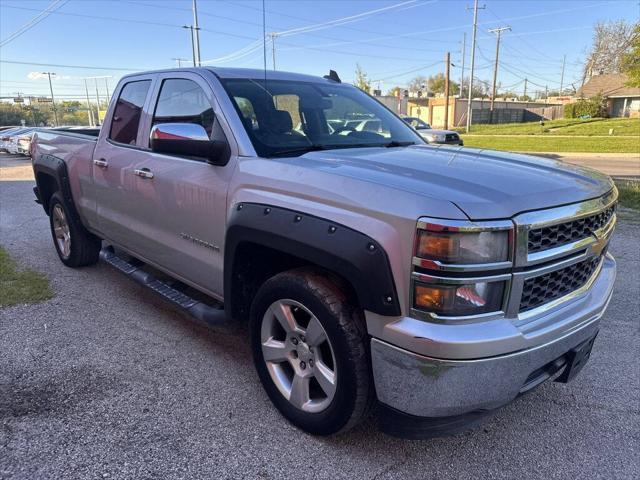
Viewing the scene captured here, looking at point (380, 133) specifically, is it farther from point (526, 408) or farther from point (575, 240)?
point (526, 408)

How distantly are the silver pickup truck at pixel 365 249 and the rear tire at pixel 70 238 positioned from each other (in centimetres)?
179

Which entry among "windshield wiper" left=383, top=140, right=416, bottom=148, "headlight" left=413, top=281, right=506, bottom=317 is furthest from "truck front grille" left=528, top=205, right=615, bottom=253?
"windshield wiper" left=383, top=140, right=416, bottom=148

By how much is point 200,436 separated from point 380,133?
2.34 metres

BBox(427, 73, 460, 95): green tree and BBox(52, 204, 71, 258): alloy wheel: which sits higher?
BBox(427, 73, 460, 95): green tree

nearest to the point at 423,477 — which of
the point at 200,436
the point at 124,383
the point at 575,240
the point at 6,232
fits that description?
the point at 200,436

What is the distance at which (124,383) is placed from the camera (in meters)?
3.15

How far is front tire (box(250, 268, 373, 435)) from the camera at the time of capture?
88.4 inches

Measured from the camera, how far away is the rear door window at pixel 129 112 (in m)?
3.92

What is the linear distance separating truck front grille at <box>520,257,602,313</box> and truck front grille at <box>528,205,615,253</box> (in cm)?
13

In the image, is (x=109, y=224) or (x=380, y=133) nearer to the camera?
(x=380, y=133)

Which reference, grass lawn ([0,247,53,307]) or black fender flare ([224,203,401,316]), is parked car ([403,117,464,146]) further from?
grass lawn ([0,247,53,307])

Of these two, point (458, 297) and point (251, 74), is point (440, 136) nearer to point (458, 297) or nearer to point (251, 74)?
point (251, 74)

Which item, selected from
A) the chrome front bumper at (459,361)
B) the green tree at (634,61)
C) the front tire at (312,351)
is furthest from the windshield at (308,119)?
the green tree at (634,61)

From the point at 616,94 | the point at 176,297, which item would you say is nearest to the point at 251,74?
the point at 176,297
